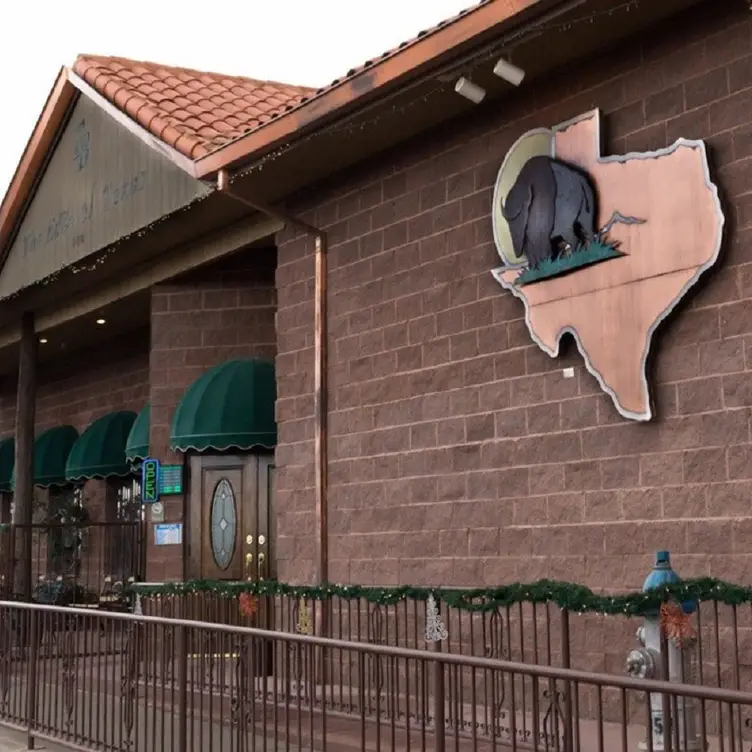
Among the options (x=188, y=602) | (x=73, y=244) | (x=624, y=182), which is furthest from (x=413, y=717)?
(x=73, y=244)

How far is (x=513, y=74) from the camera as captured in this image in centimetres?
984

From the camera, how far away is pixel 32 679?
9945mm

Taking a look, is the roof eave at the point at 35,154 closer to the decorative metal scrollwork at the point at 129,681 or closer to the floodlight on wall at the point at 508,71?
the floodlight on wall at the point at 508,71

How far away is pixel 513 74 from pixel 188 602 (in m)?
6.09

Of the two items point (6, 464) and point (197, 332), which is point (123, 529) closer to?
point (6, 464)

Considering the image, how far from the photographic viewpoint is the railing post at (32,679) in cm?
984

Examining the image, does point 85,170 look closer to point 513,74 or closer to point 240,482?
point 240,482

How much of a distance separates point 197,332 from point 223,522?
2.39m

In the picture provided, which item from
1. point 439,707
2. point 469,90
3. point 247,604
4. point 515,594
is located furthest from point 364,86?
point 439,707

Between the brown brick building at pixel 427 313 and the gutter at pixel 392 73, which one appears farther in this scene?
the gutter at pixel 392 73

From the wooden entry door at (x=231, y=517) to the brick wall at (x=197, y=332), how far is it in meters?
0.27

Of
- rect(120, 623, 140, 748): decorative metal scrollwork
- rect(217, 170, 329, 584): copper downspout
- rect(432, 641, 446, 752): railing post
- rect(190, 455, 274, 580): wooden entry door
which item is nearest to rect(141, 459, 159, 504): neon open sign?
rect(190, 455, 274, 580): wooden entry door

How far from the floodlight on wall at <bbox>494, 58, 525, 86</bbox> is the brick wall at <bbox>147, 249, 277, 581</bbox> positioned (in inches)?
237

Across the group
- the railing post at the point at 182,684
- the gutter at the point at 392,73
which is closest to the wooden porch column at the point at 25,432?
the gutter at the point at 392,73
